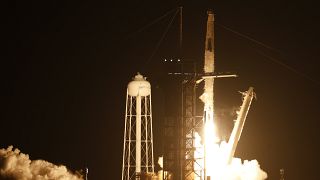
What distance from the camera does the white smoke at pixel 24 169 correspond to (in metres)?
30.4

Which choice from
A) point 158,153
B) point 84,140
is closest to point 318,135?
point 158,153

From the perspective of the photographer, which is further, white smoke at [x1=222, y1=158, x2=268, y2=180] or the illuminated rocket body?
white smoke at [x1=222, y1=158, x2=268, y2=180]

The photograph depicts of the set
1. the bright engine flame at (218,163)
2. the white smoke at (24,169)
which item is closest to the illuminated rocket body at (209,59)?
the bright engine flame at (218,163)

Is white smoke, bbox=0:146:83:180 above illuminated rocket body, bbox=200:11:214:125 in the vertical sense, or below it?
below

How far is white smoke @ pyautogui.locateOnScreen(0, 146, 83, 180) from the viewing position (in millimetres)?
30406

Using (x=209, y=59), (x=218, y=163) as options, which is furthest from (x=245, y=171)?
(x=209, y=59)

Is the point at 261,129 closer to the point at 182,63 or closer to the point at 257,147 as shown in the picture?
the point at 257,147

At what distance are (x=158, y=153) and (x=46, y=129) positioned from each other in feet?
21.0

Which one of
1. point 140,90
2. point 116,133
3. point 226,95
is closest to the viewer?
point 140,90

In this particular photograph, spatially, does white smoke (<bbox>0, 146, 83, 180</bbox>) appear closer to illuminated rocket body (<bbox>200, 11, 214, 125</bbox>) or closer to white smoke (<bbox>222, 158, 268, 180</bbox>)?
illuminated rocket body (<bbox>200, 11, 214, 125</bbox>)

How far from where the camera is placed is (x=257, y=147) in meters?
40.5

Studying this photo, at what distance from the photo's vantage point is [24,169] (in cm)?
3056

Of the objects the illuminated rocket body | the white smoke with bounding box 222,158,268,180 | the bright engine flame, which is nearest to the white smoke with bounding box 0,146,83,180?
the bright engine flame

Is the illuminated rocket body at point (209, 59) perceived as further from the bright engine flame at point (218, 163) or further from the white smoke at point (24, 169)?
the white smoke at point (24, 169)
